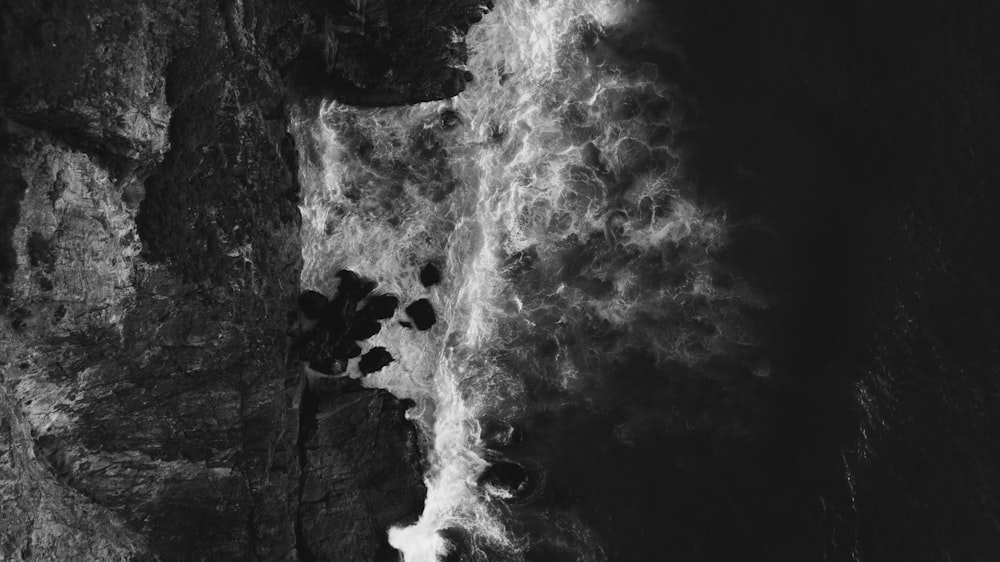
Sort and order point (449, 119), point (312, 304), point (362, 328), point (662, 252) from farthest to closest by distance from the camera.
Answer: point (662, 252) → point (449, 119) → point (362, 328) → point (312, 304)

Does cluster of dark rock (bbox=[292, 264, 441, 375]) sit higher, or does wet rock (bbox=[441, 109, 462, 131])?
wet rock (bbox=[441, 109, 462, 131])

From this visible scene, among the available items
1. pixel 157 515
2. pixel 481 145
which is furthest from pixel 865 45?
pixel 157 515

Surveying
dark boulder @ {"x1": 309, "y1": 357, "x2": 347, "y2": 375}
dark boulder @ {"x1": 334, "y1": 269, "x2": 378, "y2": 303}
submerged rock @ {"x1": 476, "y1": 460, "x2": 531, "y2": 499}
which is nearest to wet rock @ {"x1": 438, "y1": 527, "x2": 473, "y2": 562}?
submerged rock @ {"x1": 476, "y1": 460, "x2": 531, "y2": 499}

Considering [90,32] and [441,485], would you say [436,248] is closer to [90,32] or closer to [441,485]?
[441,485]

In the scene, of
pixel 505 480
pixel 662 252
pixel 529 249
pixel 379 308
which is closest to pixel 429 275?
pixel 379 308

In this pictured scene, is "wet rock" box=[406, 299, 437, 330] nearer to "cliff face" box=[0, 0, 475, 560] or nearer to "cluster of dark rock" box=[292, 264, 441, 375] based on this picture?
"cluster of dark rock" box=[292, 264, 441, 375]

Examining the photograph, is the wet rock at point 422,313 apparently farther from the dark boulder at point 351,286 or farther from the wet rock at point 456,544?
the wet rock at point 456,544

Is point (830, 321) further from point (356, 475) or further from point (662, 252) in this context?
point (356, 475)
